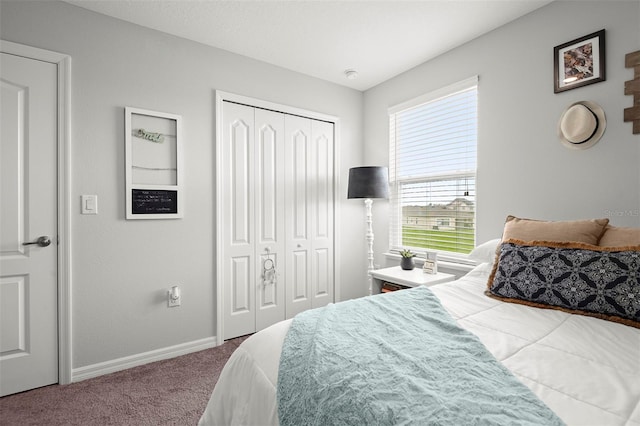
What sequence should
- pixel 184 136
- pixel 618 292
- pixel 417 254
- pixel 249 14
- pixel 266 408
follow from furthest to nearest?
pixel 417 254
pixel 184 136
pixel 249 14
pixel 618 292
pixel 266 408

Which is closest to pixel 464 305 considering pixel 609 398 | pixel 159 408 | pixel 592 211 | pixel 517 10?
pixel 609 398

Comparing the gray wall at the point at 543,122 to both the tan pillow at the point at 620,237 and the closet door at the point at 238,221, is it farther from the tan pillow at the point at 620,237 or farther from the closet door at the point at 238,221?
the closet door at the point at 238,221

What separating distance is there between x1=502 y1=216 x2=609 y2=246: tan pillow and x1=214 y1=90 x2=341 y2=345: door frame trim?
6.26ft

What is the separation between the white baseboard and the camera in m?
2.16

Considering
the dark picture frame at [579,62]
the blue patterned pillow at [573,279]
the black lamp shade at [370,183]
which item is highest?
the dark picture frame at [579,62]

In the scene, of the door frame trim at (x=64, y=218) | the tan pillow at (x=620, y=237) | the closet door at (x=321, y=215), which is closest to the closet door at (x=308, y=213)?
the closet door at (x=321, y=215)

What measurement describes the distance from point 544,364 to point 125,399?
2.23m

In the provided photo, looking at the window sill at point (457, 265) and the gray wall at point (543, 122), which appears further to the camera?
the window sill at point (457, 265)

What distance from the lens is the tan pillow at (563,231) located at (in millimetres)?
1572

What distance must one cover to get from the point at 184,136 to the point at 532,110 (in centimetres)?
264

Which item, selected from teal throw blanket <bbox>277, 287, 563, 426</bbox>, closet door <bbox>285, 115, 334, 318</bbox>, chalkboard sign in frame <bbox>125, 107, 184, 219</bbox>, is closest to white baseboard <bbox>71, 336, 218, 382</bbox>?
closet door <bbox>285, 115, 334, 318</bbox>

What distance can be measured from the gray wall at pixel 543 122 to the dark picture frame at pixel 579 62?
4 centimetres

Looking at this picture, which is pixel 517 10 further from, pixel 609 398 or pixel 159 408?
pixel 159 408

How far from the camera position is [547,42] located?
2.14 m
